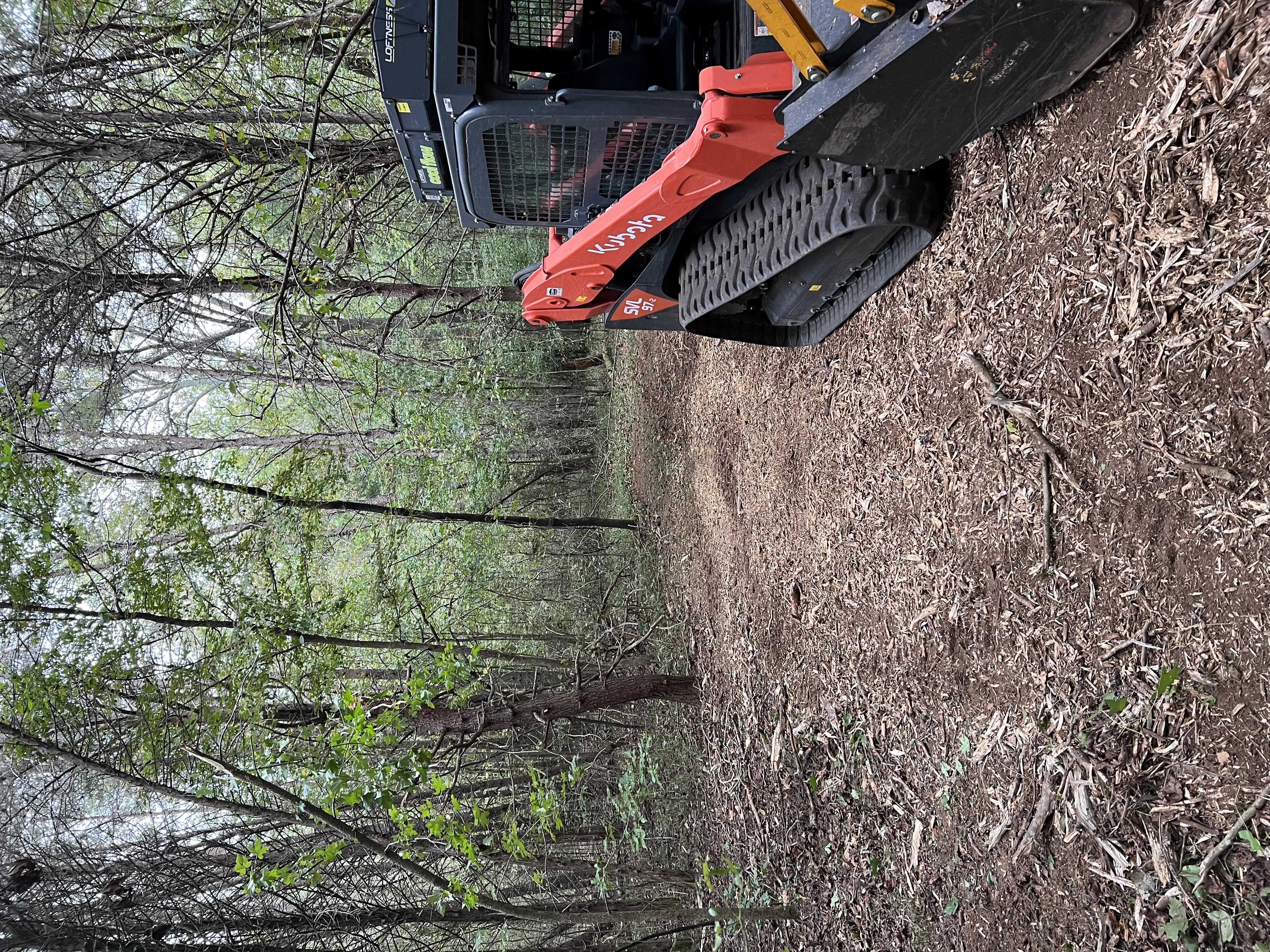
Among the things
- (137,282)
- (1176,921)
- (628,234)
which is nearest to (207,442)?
(137,282)

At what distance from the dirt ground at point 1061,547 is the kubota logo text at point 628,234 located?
119 cm

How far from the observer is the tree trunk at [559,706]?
5.74 meters

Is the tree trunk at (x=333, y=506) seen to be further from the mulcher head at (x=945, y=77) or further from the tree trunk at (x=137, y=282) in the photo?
the mulcher head at (x=945, y=77)

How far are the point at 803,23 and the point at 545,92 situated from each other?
4.22 feet

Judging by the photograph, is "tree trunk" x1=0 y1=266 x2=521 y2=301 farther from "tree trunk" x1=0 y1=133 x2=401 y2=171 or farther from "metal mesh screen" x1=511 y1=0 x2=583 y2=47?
"metal mesh screen" x1=511 y1=0 x2=583 y2=47

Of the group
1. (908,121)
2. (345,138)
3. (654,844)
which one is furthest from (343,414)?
(908,121)

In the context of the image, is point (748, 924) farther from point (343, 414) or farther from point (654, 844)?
point (343, 414)

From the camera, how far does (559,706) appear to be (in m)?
6.16

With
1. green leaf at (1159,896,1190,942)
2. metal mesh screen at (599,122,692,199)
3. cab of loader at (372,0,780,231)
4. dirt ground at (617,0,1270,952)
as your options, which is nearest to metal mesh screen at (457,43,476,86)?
cab of loader at (372,0,780,231)

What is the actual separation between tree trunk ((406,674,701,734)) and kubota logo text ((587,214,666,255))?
10.6 ft

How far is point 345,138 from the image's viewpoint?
7527 mm

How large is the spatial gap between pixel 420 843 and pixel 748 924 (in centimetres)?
351

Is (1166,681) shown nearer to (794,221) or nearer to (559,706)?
(794,221)

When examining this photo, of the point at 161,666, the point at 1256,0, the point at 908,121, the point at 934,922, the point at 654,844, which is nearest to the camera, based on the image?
the point at 1256,0
